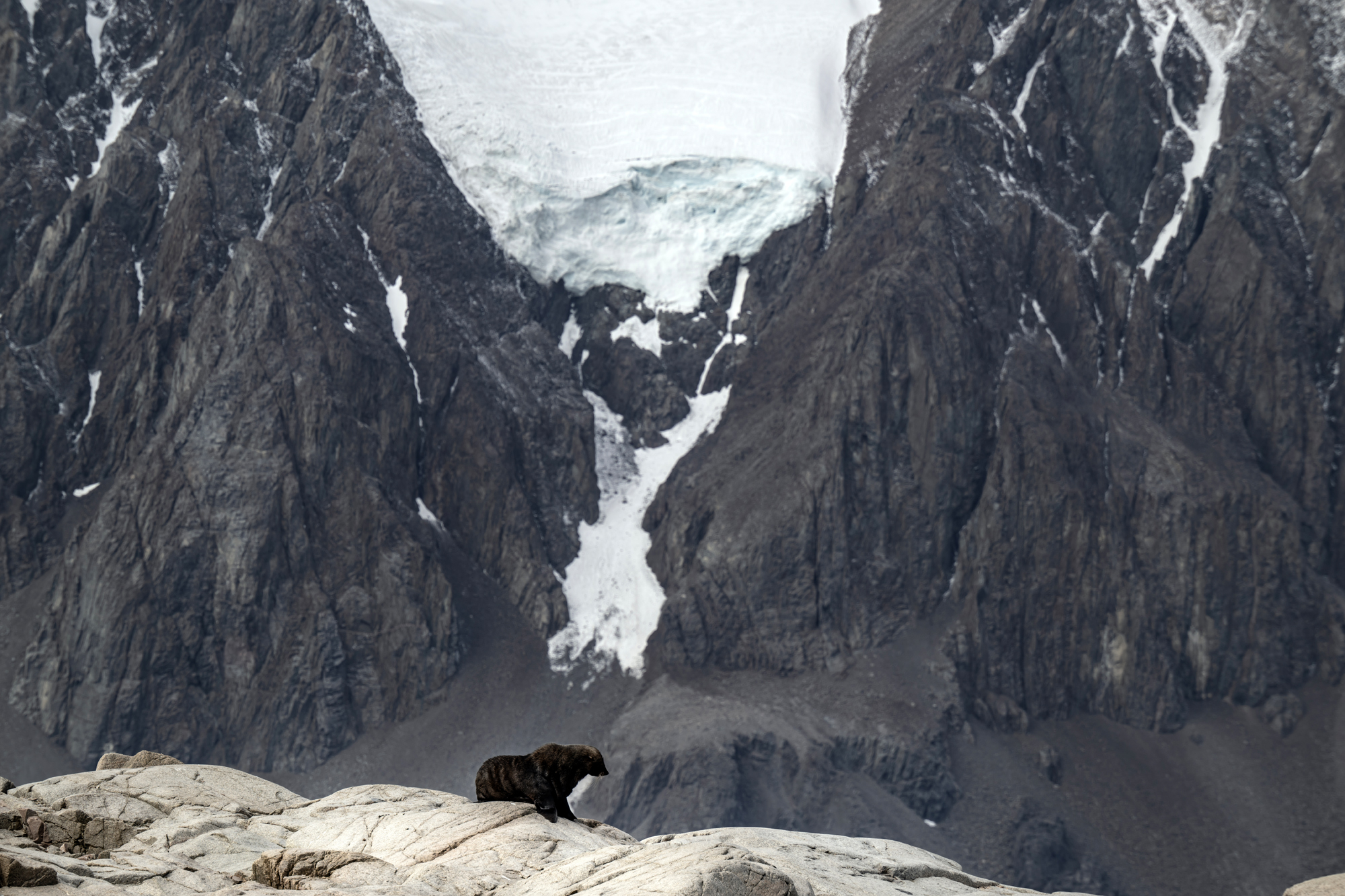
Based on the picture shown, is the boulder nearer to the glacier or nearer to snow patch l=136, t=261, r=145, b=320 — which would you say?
the glacier

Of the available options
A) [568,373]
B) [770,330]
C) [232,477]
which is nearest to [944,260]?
[770,330]

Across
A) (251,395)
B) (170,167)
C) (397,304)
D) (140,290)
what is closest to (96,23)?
(170,167)

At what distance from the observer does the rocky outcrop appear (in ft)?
64.5

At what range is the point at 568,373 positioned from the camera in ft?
401

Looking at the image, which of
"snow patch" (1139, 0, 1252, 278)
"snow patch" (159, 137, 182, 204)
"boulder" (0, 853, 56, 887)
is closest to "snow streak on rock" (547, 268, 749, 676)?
"snow patch" (1139, 0, 1252, 278)

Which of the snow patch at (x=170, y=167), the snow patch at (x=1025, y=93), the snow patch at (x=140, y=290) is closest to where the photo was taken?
the snow patch at (x=140, y=290)

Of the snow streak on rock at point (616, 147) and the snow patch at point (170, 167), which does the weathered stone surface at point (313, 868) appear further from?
the snow patch at point (170, 167)

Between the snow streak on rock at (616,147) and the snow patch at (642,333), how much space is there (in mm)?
2174

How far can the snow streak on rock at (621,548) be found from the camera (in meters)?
105

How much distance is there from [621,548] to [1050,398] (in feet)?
124

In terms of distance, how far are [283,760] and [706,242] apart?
59.4 m

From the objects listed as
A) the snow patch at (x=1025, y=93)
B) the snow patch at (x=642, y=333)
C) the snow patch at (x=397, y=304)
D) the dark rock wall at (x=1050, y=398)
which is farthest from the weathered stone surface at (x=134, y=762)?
the snow patch at (x=1025, y=93)

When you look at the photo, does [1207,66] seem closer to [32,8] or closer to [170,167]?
[170,167]

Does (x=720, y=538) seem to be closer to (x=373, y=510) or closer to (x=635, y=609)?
(x=635, y=609)
